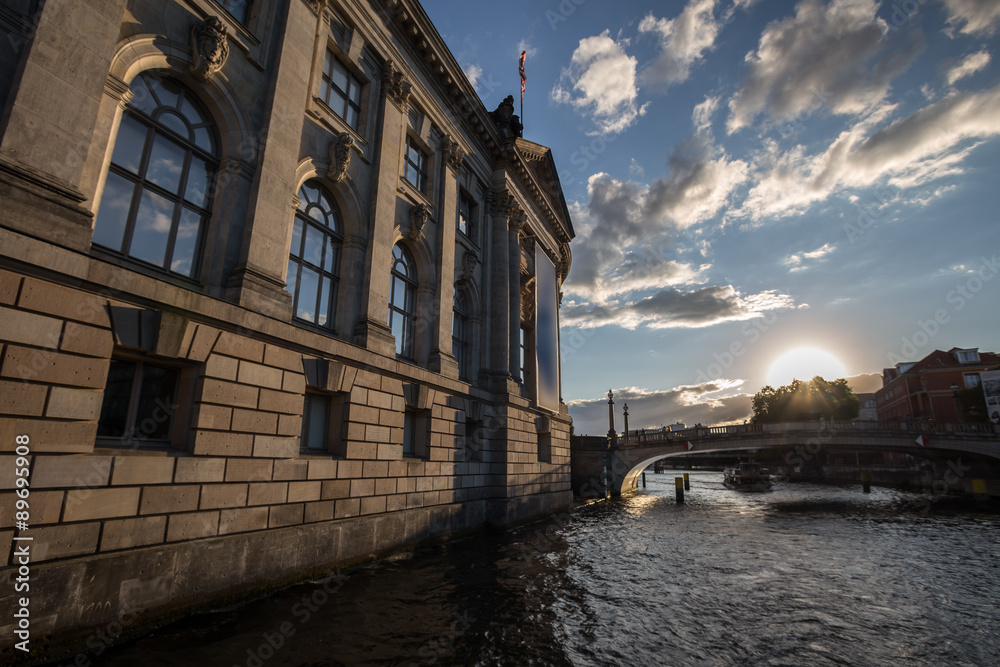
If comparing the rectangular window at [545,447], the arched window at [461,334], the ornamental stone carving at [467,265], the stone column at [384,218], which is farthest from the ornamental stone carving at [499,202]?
the rectangular window at [545,447]

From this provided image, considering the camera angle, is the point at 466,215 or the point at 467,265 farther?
the point at 466,215

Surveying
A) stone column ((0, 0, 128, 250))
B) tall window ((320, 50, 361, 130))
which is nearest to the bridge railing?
tall window ((320, 50, 361, 130))

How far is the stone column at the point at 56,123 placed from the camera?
6.76m

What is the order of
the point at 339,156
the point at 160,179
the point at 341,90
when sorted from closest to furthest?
the point at 160,179
the point at 339,156
the point at 341,90

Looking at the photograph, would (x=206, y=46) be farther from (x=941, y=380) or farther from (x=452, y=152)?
(x=941, y=380)

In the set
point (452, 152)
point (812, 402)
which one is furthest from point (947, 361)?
point (452, 152)

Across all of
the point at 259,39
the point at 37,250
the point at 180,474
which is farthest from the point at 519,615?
the point at 259,39

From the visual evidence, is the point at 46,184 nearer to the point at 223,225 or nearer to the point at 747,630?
the point at 223,225

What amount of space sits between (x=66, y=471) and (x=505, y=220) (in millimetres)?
20234

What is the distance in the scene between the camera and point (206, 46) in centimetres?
979

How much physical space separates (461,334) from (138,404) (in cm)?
A: 1363

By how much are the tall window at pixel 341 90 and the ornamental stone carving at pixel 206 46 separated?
3.88 meters

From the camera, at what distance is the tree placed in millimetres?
73125

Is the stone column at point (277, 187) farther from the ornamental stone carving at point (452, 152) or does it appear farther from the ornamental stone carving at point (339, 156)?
the ornamental stone carving at point (452, 152)
